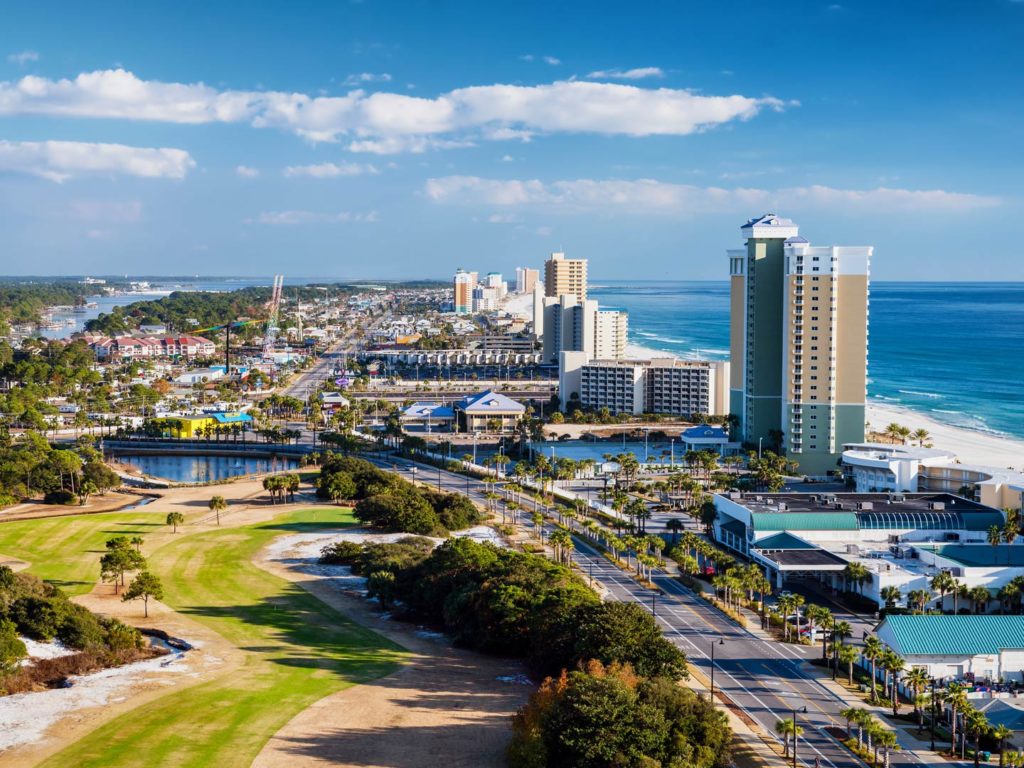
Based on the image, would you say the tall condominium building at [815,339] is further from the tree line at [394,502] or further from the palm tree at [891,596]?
the palm tree at [891,596]

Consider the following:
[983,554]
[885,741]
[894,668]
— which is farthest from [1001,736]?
[983,554]

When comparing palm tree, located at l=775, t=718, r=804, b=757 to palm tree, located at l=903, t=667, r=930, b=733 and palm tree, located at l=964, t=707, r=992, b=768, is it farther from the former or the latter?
palm tree, located at l=964, t=707, r=992, b=768

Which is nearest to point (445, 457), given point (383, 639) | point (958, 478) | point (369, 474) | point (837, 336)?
point (369, 474)

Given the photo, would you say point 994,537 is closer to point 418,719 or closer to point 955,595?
point 955,595

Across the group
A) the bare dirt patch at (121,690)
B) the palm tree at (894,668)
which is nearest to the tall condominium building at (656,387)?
the bare dirt patch at (121,690)

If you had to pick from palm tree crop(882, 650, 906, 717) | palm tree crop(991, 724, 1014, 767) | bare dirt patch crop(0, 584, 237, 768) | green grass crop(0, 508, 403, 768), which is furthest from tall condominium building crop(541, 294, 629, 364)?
palm tree crop(991, 724, 1014, 767)
